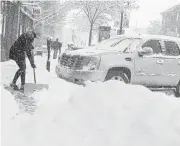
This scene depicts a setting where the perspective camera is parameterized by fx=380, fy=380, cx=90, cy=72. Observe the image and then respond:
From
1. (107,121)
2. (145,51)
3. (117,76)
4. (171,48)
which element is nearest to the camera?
(107,121)

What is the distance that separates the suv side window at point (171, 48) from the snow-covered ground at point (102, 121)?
4420mm

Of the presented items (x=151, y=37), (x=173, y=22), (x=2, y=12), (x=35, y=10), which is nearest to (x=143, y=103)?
(x=151, y=37)

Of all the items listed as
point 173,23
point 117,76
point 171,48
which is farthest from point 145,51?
point 173,23

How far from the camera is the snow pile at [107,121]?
4500 mm

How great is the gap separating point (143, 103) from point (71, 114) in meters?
1.00

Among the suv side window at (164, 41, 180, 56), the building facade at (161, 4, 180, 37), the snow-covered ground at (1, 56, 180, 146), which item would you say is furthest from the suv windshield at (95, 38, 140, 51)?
the building facade at (161, 4, 180, 37)

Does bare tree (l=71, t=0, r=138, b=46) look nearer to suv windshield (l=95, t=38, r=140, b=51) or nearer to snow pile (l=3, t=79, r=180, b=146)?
suv windshield (l=95, t=38, r=140, b=51)

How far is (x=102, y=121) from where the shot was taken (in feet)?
16.0

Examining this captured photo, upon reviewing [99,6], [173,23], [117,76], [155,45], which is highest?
[99,6]

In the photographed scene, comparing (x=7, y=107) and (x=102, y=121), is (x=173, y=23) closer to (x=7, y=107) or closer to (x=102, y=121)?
(x=7, y=107)

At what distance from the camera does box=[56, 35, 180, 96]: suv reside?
8.76 metres

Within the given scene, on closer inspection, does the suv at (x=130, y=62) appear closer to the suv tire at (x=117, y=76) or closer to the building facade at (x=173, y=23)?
the suv tire at (x=117, y=76)

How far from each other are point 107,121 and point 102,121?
0.06 metres

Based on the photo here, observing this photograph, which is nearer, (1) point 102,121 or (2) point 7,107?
(1) point 102,121
